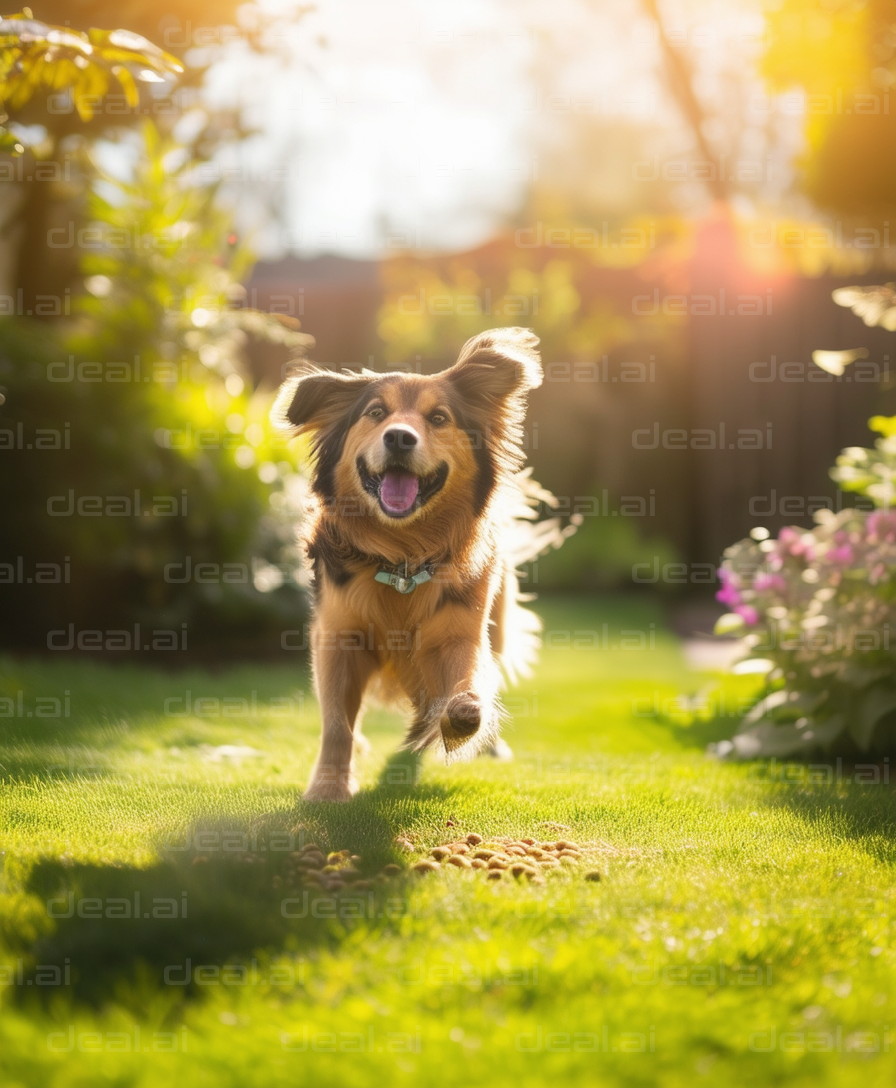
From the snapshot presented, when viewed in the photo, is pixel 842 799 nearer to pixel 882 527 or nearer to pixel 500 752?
pixel 882 527

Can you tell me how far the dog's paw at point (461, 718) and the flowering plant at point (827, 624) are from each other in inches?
83.4

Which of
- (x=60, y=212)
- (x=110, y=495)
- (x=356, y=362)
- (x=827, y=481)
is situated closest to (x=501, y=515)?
(x=110, y=495)

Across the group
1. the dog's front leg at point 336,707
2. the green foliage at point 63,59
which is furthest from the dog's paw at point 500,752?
the green foliage at point 63,59

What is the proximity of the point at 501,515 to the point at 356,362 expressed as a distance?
11.4 m

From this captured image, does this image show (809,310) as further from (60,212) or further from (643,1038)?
(643,1038)

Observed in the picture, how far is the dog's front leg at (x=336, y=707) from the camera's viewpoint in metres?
4.00

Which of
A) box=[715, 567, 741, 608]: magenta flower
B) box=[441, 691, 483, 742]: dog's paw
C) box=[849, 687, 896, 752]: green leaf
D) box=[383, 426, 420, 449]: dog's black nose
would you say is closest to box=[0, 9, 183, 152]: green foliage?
box=[383, 426, 420, 449]: dog's black nose

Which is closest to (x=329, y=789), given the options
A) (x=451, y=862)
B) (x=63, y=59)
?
(x=451, y=862)

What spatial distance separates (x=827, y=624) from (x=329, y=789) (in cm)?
252

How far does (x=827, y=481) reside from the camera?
1150cm

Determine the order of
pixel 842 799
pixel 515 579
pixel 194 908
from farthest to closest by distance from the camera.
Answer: pixel 515 579
pixel 842 799
pixel 194 908

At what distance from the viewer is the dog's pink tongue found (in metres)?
3.94

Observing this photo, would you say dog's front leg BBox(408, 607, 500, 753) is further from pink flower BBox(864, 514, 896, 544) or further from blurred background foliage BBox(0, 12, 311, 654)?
blurred background foliage BBox(0, 12, 311, 654)

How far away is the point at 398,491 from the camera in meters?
3.94
